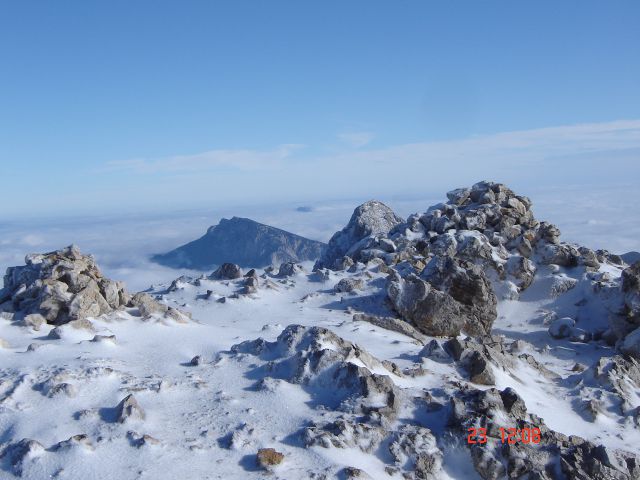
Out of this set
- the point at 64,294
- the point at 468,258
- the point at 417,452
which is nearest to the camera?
the point at 417,452

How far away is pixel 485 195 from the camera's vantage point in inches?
1256

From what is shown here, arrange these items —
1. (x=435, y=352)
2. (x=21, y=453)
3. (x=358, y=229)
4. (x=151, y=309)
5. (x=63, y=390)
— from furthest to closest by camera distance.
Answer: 1. (x=358, y=229)
2. (x=151, y=309)
3. (x=435, y=352)
4. (x=63, y=390)
5. (x=21, y=453)

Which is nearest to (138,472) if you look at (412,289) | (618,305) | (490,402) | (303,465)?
(303,465)

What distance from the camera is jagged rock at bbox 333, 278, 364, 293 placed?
2439cm

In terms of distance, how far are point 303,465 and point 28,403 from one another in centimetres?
545

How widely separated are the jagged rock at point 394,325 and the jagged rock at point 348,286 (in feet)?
13.1

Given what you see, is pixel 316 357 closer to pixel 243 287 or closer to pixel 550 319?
pixel 243 287

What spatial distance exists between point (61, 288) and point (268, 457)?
964cm

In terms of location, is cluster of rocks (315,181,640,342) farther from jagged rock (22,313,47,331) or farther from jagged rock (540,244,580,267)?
jagged rock (22,313,47,331)

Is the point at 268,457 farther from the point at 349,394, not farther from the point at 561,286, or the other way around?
the point at 561,286

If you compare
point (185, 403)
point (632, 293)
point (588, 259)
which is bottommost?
point (632, 293)

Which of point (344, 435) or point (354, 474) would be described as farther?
point (344, 435)

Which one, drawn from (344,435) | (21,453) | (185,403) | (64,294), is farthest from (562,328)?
(21,453)
